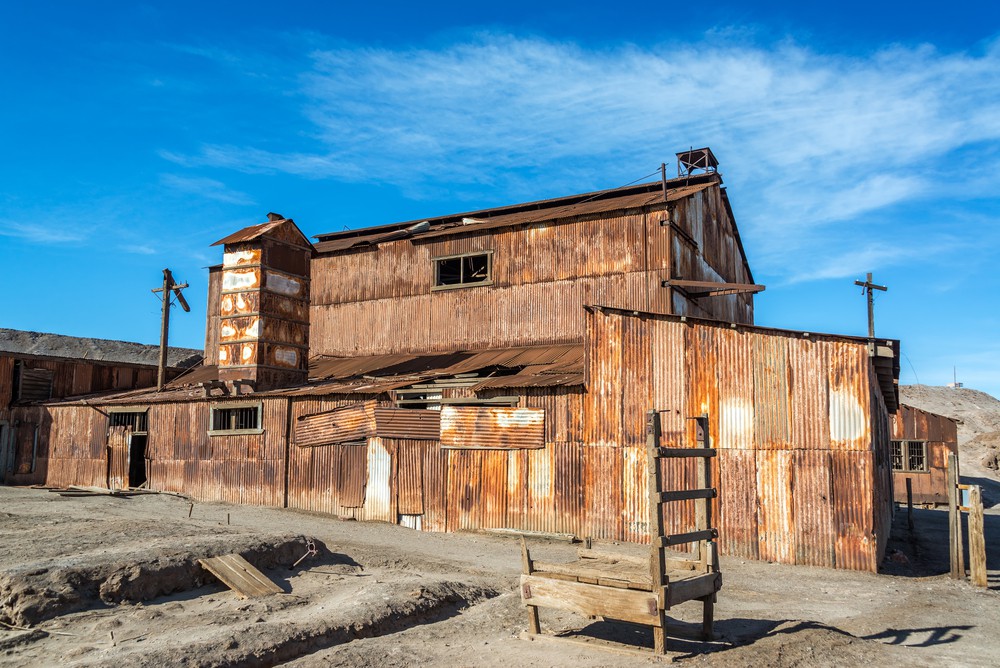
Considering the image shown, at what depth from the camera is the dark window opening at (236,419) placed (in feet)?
78.0

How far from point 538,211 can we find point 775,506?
1757 centimetres

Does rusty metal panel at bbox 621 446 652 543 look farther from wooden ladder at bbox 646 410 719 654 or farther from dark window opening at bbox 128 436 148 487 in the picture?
dark window opening at bbox 128 436 148 487

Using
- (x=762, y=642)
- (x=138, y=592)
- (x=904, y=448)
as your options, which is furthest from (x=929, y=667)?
(x=904, y=448)

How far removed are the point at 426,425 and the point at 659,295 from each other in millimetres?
9010

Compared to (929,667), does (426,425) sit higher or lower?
higher

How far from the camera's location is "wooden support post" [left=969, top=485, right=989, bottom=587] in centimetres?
1452

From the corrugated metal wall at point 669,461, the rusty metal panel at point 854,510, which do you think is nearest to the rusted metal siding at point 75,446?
the corrugated metal wall at point 669,461

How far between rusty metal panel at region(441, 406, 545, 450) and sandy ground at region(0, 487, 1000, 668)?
3479 millimetres

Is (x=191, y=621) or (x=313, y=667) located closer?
(x=313, y=667)

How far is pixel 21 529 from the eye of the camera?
48.7 feet

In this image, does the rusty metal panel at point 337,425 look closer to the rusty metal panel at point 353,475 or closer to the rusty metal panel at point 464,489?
the rusty metal panel at point 353,475

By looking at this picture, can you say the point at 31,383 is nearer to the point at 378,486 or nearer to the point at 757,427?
the point at 378,486

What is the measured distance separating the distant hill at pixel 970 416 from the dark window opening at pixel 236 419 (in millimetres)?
38727

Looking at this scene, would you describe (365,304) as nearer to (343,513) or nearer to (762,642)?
(343,513)
